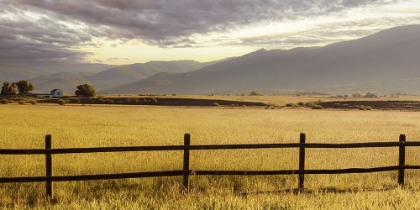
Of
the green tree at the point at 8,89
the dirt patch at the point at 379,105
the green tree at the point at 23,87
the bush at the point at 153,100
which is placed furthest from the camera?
the green tree at the point at 23,87

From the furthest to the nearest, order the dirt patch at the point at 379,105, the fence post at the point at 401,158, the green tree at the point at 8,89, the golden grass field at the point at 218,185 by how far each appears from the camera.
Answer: the green tree at the point at 8,89, the dirt patch at the point at 379,105, the fence post at the point at 401,158, the golden grass field at the point at 218,185

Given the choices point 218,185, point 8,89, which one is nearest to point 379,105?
point 218,185

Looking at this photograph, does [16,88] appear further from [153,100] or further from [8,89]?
[153,100]

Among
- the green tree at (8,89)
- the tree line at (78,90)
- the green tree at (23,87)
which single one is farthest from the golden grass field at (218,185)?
the green tree at (23,87)

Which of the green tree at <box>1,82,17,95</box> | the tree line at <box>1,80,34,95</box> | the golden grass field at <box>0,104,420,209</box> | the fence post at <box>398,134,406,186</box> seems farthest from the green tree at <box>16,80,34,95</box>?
the fence post at <box>398,134,406,186</box>

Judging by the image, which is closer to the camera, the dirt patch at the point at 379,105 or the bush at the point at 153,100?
the dirt patch at the point at 379,105

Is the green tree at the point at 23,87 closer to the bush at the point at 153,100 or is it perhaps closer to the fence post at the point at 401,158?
the bush at the point at 153,100

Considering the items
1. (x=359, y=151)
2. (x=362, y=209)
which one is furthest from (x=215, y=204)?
(x=359, y=151)

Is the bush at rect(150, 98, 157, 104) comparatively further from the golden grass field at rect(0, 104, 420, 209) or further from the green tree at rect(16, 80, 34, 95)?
the golden grass field at rect(0, 104, 420, 209)

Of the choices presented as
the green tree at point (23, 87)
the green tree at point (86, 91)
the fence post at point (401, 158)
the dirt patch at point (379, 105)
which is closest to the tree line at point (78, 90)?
the green tree at point (86, 91)

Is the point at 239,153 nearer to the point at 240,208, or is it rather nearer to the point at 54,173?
the point at 54,173

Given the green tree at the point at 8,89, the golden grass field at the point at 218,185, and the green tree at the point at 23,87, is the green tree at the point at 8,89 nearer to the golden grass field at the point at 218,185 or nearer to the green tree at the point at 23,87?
the green tree at the point at 23,87

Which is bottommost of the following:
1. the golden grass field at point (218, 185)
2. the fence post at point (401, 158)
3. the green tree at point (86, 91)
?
the golden grass field at point (218, 185)

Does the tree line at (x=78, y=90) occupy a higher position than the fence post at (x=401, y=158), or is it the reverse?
the tree line at (x=78, y=90)
